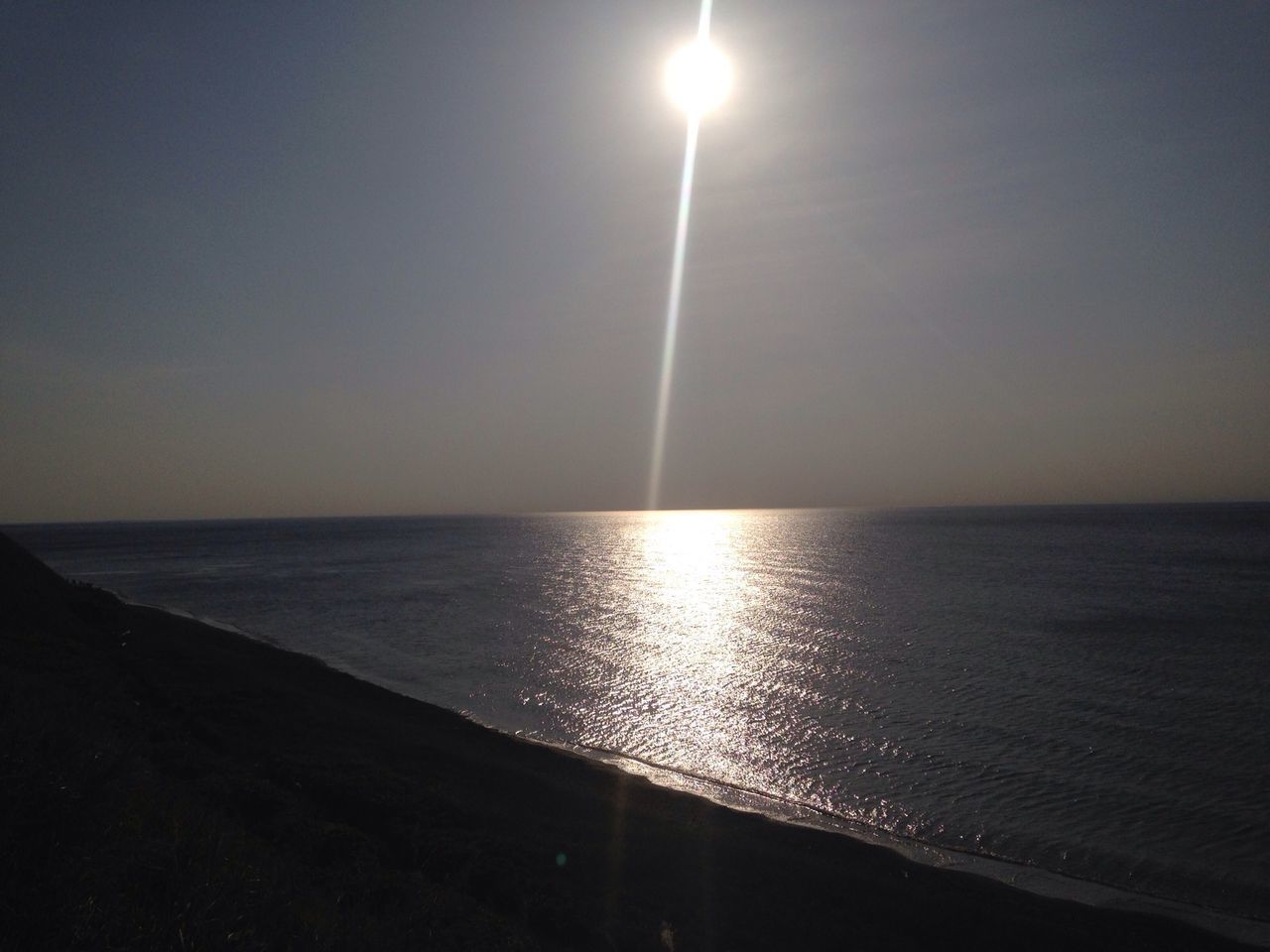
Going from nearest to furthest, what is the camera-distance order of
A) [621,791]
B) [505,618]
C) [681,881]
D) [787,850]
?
[681,881] < [787,850] < [621,791] < [505,618]

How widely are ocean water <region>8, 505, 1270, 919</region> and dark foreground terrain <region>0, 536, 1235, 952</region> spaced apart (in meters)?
2.59

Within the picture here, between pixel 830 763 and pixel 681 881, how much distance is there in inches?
312

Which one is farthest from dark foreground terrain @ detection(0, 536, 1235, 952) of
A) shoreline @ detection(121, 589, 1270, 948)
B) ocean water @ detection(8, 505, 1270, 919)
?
ocean water @ detection(8, 505, 1270, 919)

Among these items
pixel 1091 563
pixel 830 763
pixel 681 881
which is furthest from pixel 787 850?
pixel 1091 563

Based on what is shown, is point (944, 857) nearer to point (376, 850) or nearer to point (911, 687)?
point (376, 850)

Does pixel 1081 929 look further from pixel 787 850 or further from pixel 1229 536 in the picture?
pixel 1229 536

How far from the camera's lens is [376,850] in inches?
396

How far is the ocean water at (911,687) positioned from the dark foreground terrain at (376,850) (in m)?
2.59

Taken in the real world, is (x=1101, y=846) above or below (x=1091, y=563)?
below

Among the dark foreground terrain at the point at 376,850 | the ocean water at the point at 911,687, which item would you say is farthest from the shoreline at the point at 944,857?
the dark foreground terrain at the point at 376,850

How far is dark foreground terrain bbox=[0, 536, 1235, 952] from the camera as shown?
19.1 feet

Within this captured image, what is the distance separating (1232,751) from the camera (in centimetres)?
1838

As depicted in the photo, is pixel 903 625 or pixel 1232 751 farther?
pixel 903 625

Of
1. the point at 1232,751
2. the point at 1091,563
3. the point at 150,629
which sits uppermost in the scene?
the point at 1091,563
